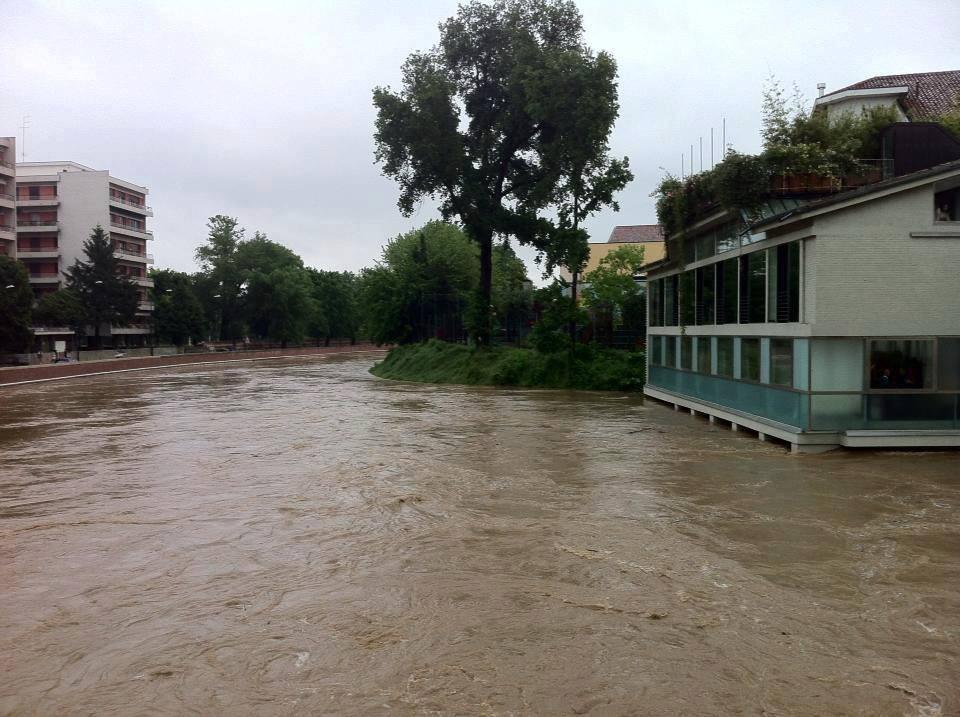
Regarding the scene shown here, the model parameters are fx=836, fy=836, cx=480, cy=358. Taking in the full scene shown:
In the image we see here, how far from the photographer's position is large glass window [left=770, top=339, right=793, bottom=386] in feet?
A: 60.0

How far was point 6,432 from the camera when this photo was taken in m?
24.2

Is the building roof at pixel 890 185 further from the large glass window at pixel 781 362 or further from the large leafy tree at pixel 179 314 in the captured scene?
the large leafy tree at pixel 179 314

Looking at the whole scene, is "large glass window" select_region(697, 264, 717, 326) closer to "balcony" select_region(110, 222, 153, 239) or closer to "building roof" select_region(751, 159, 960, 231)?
"building roof" select_region(751, 159, 960, 231)

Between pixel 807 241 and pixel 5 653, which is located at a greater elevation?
pixel 807 241

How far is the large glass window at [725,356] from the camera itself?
74.0 feet

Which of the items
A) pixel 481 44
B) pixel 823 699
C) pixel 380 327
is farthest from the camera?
pixel 380 327

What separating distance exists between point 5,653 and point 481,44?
3989 centimetres

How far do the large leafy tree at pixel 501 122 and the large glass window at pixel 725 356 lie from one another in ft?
61.2

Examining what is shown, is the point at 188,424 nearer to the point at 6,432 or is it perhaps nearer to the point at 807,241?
the point at 6,432

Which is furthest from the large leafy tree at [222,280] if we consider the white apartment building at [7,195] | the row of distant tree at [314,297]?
the white apartment building at [7,195]

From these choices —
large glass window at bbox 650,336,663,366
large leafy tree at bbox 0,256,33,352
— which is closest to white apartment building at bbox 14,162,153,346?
large leafy tree at bbox 0,256,33,352

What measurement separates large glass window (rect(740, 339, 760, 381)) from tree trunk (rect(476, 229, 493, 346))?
2303 cm

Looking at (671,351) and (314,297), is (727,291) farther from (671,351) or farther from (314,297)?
(314,297)

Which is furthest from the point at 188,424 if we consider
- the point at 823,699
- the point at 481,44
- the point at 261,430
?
the point at 481,44
